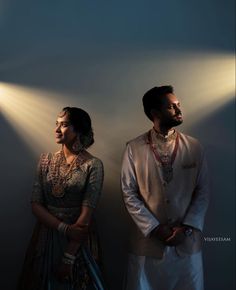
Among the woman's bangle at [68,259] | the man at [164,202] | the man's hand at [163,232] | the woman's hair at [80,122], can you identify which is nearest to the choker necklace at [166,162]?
the man at [164,202]

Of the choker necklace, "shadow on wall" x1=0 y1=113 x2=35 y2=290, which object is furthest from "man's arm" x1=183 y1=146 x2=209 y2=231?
"shadow on wall" x1=0 y1=113 x2=35 y2=290

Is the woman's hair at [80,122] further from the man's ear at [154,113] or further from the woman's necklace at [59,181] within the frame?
the man's ear at [154,113]

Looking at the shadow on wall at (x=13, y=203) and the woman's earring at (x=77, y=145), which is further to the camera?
the shadow on wall at (x=13, y=203)

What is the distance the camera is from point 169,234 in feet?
5.17

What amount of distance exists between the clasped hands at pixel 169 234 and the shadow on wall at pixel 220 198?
49 cm

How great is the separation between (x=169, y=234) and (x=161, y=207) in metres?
0.13

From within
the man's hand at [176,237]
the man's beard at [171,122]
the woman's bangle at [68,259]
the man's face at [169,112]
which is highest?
the man's face at [169,112]

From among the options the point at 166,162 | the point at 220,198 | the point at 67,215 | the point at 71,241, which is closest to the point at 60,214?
the point at 67,215

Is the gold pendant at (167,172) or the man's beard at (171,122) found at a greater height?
the man's beard at (171,122)

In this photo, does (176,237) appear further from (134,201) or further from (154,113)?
(154,113)

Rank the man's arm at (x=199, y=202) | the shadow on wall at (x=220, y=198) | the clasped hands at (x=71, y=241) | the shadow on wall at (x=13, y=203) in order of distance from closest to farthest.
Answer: the clasped hands at (x=71, y=241)
the man's arm at (x=199, y=202)
the shadow on wall at (x=13, y=203)
the shadow on wall at (x=220, y=198)

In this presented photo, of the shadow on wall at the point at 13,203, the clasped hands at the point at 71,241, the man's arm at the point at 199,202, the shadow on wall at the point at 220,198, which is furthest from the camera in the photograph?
the shadow on wall at the point at 220,198

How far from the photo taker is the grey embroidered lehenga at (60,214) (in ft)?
5.17

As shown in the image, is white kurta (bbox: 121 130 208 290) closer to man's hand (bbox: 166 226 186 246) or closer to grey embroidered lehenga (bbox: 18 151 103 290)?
man's hand (bbox: 166 226 186 246)
